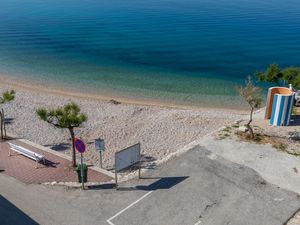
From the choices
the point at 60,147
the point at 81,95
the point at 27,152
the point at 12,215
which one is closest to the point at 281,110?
the point at 60,147

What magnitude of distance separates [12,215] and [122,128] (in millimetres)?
10604

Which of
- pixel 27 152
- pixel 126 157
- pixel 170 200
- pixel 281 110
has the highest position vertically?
pixel 281 110

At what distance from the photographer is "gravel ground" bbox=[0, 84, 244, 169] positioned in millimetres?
18812

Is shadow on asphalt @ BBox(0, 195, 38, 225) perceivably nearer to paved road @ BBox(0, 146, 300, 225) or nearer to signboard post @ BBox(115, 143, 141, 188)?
paved road @ BBox(0, 146, 300, 225)

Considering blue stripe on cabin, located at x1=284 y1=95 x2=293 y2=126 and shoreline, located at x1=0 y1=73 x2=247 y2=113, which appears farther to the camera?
shoreline, located at x1=0 y1=73 x2=247 y2=113

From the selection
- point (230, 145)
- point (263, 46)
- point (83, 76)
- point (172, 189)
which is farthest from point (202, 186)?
point (263, 46)

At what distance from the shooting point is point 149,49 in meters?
50.7

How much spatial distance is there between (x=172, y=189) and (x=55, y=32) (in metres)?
54.1

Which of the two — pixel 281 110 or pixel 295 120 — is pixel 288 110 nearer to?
pixel 281 110

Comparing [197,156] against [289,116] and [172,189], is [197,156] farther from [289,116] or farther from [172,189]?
[289,116]

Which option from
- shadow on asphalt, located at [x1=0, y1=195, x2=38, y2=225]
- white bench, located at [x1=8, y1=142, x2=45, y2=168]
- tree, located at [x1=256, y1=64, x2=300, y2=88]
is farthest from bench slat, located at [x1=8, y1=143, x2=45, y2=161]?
tree, located at [x1=256, y1=64, x2=300, y2=88]

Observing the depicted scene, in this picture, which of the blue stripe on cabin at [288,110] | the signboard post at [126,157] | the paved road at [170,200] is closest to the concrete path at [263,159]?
the paved road at [170,200]

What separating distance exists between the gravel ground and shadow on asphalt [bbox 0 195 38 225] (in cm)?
546

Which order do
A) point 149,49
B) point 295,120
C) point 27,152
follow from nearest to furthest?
point 27,152 < point 295,120 < point 149,49
